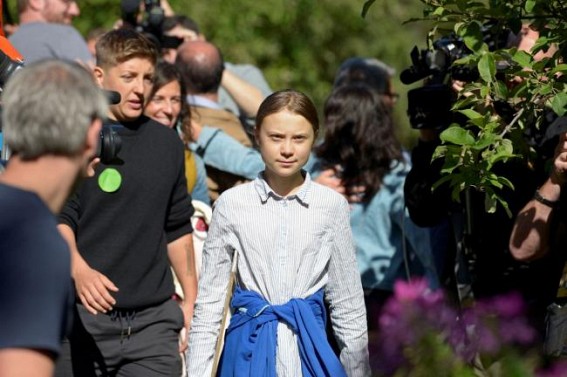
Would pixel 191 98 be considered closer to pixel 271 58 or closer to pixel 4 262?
pixel 4 262

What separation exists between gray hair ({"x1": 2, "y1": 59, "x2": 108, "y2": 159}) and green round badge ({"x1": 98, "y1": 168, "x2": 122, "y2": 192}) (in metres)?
2.32

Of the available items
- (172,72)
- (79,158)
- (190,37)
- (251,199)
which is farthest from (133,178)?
(190,37)

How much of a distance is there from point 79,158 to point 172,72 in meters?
3.57

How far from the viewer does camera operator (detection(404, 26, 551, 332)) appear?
18.9ft

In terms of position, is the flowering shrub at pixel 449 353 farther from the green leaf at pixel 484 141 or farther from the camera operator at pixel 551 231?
the camera operator at pixel 551 231

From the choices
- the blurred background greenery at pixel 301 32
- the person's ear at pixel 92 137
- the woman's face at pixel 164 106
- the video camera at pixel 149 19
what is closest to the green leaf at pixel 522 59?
the person's ear at pixel 92 137

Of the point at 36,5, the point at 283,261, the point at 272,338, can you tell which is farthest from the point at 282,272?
the point at 36,5

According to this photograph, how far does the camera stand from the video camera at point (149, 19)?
7.88 meters

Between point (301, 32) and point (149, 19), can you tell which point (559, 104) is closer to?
point (149, 19)

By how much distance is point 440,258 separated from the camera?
6688mm

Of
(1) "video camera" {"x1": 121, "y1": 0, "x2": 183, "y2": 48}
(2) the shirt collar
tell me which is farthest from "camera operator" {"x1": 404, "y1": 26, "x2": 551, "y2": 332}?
(1) "video camera" {"x1": 121, "y1": 0, "x2": 183, "y2": 48}

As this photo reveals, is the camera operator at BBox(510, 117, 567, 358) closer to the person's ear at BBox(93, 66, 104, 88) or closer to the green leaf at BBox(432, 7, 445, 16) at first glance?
the green leaf at BBox(432, 7, 445, 16)

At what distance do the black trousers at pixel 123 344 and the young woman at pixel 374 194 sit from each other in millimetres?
1361

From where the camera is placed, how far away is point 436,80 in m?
6.10
